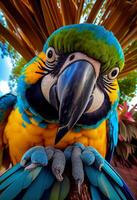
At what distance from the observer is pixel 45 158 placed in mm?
373

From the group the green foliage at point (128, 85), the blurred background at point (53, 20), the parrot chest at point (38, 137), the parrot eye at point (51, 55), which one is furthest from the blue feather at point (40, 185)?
the green foliage at point (128, 85)

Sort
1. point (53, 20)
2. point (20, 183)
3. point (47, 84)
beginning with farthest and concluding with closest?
point (53, 20) < point (47, 84) < point (20, 183)

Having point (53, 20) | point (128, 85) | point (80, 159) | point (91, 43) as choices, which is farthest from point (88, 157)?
point (128, 85)

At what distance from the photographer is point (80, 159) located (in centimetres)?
39

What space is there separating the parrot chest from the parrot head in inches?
1.9

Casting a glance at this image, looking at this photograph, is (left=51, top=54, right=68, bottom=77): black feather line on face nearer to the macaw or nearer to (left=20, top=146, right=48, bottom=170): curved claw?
the macaw

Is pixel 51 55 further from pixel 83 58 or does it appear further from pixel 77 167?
pixel 77 167

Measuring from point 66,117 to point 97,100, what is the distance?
87mm

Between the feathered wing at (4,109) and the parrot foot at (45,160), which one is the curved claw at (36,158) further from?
the feathered wing at (4,109)

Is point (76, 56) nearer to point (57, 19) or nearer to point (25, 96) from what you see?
point (25, 96)

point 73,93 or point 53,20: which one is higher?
point 53,20

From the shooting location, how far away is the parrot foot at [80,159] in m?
0.35

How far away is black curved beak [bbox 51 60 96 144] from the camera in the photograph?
391 millimetres

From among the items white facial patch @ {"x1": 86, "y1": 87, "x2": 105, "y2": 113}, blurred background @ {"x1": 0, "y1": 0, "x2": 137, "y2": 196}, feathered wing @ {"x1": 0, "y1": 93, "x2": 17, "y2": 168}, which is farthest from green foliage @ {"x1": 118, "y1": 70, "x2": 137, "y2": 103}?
white facial patch @ {"x1": 86, "y1": 87, "x2": 105, "y2": 113}
